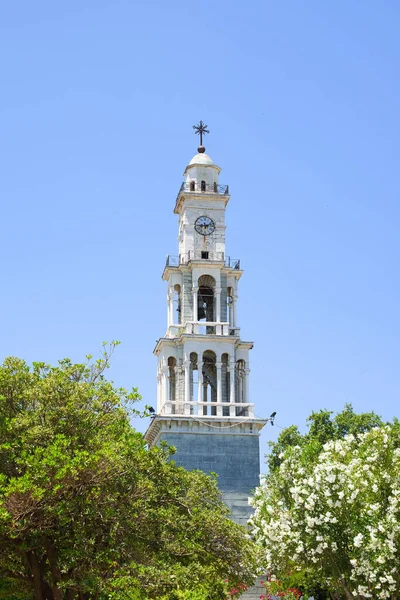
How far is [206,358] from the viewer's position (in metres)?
68.6

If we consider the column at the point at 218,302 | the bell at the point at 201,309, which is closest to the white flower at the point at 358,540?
the column at the point at 218,302

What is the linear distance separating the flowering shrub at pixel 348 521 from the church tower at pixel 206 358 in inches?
1154

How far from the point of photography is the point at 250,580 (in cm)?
3619

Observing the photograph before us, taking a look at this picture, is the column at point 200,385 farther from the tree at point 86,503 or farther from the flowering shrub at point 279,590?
the tree at point 86,503

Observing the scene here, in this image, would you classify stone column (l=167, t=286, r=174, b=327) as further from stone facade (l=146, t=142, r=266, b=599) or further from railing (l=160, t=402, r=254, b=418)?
railing (l=160, t=402, r=254, b=418)

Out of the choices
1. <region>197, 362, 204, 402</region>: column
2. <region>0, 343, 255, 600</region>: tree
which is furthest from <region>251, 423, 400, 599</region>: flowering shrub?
<region>197, 362, 204, 402</region>: column

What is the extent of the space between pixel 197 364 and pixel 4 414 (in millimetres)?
35859

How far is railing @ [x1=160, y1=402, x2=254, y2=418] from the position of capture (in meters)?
63.9

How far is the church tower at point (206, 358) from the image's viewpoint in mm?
62688

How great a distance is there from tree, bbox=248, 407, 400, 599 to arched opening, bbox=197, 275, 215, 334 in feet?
122

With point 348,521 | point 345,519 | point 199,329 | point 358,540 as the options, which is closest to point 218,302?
point 199,329

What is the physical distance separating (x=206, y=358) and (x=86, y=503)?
39.8 m

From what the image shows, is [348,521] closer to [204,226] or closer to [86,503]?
[86,503]

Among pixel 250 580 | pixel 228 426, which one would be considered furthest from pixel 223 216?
pixel 250 580
